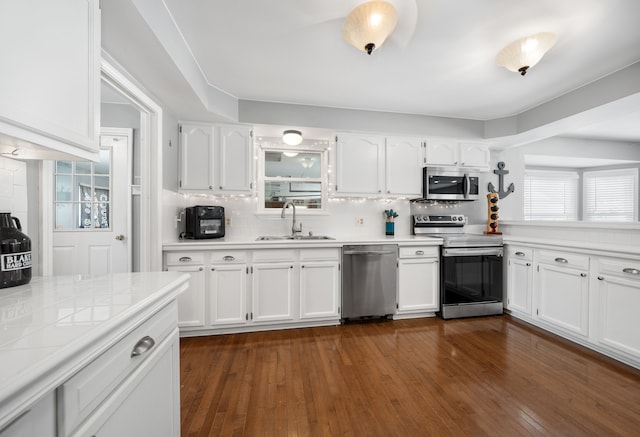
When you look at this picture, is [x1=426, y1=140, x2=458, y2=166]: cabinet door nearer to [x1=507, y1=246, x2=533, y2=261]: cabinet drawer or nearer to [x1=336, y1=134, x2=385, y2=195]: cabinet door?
[x1=336, y1=134, x2=385, y2=195]: cabinet door

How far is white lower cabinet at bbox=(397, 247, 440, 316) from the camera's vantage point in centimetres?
306

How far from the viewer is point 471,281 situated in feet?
10.4

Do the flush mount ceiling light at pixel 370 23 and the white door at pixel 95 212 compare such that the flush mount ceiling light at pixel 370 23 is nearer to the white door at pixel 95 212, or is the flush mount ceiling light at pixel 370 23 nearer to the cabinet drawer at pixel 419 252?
the cabinet drawer at pixel 419 252

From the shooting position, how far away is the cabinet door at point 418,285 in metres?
3.06

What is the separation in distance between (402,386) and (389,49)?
2.54 meters

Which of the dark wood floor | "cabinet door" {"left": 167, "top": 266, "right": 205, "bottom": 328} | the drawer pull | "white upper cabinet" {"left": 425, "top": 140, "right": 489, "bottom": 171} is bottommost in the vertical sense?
the dark wood floor

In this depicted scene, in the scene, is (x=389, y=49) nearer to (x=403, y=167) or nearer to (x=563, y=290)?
(x=403, y=167)

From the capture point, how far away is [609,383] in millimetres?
1900

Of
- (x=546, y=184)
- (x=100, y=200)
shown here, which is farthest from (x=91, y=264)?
(x=546, y=184)

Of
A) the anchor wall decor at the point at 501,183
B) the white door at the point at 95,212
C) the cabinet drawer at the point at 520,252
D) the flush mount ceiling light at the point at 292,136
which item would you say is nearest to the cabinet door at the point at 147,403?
the white door at the point at 95,212

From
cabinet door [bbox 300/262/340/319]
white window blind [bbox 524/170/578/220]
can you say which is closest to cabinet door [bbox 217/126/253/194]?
cabinet door [bbox 300/262/340/319]

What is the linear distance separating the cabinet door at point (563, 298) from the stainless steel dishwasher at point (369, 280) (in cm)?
152

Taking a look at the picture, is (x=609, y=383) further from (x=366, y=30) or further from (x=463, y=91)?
(x=366, y=30)

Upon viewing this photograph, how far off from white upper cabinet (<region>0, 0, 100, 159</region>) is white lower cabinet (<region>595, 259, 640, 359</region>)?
3.62 meters
